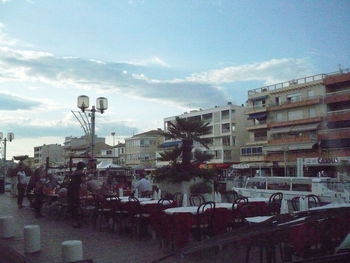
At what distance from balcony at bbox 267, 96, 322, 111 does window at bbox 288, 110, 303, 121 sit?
0.85 meters

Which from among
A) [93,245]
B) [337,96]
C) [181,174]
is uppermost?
[337,96]

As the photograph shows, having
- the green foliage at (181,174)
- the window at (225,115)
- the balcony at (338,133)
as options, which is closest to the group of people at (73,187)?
the green foliage at (181,174)

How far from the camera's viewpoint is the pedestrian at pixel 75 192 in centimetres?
1184

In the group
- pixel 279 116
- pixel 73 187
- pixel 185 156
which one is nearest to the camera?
pixel 73 187

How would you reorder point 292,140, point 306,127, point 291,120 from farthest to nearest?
point 291,120 < point 292,140 < point 306,127

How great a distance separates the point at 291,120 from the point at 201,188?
44.8 meters

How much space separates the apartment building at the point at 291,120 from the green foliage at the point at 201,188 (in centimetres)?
2947

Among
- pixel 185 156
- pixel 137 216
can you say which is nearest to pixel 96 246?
pixel 137 216

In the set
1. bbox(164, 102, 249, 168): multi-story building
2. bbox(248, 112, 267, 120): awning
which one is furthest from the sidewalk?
bbox(164, 102, 249, 168): multi-story building

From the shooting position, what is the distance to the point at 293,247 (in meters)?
4.96

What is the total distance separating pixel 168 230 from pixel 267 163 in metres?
53.7

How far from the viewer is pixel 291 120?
193 ft

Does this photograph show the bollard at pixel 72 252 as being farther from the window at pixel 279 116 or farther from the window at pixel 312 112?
the window at pixel 279 116

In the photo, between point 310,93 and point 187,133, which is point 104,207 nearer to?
point 187,133
